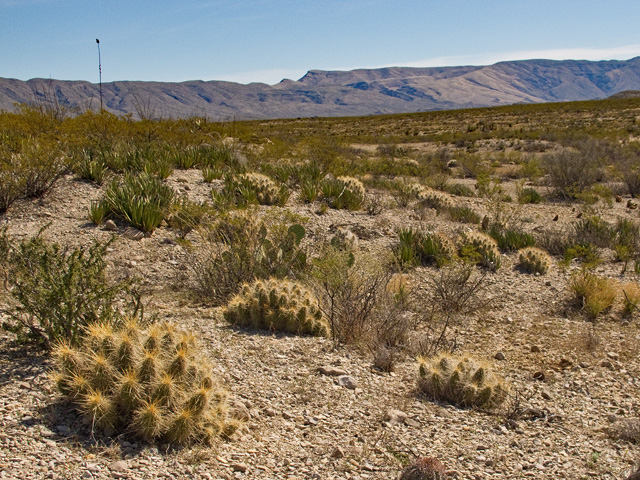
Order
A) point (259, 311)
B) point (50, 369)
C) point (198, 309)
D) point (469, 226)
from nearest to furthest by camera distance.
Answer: point (50, 369), point (259, 311), point (198, 309), point (469, 226)

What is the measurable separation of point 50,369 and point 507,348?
4.51m

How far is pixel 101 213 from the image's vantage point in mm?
8312

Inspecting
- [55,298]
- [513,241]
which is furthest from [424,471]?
[513,241]

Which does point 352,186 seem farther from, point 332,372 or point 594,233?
point 332,372

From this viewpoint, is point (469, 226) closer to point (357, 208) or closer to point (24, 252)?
point (357, 208)

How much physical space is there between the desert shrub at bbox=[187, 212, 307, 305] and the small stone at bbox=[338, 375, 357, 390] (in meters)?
2.42

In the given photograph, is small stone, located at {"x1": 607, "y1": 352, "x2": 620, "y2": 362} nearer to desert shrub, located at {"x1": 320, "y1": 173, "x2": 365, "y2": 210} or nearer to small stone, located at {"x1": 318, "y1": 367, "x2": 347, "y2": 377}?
small stone, located at {"x1": 318, "y1": 367, "x2": 347, "y2": 377}

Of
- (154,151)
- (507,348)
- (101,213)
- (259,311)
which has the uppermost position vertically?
(154,151)

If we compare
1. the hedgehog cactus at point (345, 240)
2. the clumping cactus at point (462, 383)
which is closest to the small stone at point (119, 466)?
the clumping cactus at point (462, 383)

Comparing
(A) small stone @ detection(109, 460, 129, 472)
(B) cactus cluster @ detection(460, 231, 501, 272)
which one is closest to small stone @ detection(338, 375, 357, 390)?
(A) small stone @ detection(109, 460, 129, 472)

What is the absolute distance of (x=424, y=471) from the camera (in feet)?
10.1

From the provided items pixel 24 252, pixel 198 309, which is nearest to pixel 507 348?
pixel 198 309

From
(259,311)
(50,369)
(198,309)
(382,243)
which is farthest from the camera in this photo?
(382,243)

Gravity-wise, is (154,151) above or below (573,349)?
above
